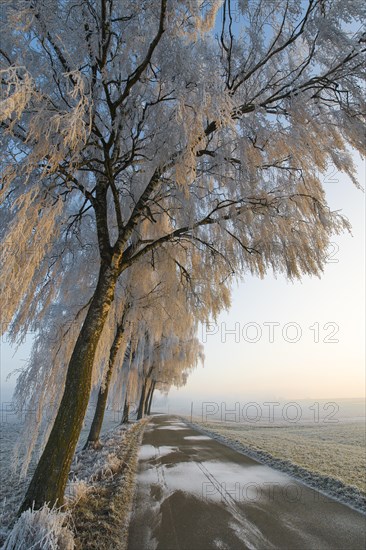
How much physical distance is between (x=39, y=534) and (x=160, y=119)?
4.72 m

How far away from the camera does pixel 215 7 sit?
401cm

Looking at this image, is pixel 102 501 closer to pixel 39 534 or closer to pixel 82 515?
pixel 82 515

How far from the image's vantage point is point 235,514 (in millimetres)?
3955

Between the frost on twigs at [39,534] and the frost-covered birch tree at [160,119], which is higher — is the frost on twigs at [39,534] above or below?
below

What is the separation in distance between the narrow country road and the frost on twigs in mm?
714

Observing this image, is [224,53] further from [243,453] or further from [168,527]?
[243,453]

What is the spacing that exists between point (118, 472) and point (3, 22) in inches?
272

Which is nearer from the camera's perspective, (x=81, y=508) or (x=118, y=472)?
(x=81, y=508)

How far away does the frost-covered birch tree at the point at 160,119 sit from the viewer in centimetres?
334

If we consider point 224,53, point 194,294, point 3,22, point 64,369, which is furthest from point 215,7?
point 64,369

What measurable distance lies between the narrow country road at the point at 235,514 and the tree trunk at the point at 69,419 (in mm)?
1007

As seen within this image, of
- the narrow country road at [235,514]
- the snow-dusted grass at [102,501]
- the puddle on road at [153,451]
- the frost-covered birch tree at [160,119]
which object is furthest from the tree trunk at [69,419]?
the puddle on road at [153,451]

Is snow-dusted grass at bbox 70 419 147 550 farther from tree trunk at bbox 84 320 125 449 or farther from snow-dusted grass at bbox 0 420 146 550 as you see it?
tree trunk at bbox 84 320 125 449

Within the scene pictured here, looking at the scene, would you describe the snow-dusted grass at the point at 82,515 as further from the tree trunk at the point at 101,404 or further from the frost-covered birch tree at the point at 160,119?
the tree trunk at the point at 101,404
